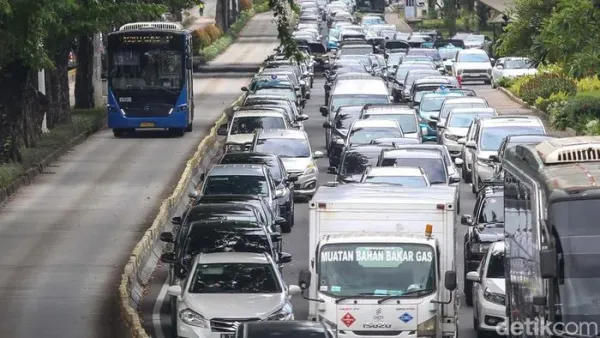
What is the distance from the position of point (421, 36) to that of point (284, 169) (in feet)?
187

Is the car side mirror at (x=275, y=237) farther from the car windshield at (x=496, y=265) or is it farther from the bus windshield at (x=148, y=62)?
the bus windshield at (x=148, y=62)

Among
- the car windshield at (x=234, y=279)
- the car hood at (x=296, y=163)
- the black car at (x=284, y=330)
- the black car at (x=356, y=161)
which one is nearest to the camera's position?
the black car at (x=284, y=330)

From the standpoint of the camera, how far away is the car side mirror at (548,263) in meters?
13.0

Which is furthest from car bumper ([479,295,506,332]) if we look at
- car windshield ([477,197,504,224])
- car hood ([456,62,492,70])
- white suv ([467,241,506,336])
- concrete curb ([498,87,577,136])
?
car hood ([456,62,492,70])

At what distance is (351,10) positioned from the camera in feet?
451

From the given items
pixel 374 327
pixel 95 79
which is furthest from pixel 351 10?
pixel 374 327

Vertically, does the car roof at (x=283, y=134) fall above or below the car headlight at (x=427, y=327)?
below

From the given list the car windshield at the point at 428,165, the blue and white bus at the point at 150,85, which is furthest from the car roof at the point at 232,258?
the blue and white bus at the point at 150,85

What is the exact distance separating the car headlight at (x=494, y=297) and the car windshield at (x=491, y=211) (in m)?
4.82

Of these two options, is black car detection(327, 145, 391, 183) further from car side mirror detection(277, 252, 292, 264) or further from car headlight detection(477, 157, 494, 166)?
car side mirror detection(277, 252, 292, 264)

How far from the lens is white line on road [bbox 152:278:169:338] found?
21855mm

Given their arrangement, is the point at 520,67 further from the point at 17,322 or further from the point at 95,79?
the point at 17,322

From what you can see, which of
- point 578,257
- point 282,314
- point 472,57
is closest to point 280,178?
point 282,314

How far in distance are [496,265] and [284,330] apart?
6.10m
